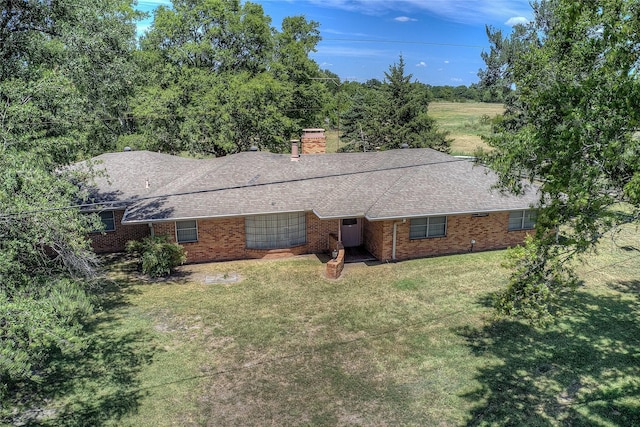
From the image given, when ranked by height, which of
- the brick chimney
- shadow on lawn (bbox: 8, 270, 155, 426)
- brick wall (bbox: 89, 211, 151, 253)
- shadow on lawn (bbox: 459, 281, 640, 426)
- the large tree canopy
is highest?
the large tree canopy

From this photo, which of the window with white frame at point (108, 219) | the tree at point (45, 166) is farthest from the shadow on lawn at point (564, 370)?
the window with white frame at point (108, 219)

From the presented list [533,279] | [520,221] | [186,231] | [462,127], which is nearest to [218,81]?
[186,231]

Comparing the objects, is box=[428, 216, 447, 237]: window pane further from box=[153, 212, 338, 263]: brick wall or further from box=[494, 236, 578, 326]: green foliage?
box=[494, 236, 578, 326]: green foliage

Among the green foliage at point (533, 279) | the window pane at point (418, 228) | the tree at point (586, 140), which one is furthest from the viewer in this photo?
the window pane at point (418, 228)

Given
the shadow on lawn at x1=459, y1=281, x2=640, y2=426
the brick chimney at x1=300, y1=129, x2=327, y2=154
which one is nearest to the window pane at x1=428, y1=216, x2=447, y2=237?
the shadow on lawn at x1=459, y1=281, x2=640, y2=426

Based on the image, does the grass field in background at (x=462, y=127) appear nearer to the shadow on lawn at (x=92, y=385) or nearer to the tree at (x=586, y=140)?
the tree at (x=586, y=140)
